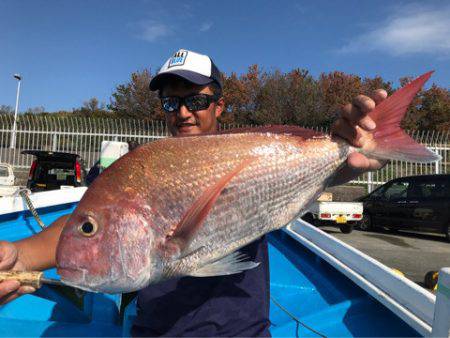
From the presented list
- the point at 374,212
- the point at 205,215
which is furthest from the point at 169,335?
the point at 374,212

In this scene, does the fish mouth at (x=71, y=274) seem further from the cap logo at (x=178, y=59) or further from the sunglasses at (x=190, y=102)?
the cap logo at (x=178, y=59)

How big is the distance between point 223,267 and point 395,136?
0.89 meters

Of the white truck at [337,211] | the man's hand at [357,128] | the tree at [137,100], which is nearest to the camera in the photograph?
the man's hand at [357,128]

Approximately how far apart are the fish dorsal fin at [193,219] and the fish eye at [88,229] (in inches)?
9.3

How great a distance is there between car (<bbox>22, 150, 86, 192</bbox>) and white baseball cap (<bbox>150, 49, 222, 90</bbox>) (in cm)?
888

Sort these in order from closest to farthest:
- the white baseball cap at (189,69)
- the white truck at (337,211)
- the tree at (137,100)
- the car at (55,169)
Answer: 1. the white baseball cap at (189,69)
2. the car at (55,169)
3. the white truck at (337,211)
4. the tree at (137,100)

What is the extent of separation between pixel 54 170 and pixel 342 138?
10.3 meters

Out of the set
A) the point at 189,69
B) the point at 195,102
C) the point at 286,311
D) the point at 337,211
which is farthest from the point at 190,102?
the point at 337,211

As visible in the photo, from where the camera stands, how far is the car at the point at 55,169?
10359 mm

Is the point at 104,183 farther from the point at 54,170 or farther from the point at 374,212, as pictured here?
the point at 374,212

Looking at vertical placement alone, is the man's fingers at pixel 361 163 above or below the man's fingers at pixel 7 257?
above

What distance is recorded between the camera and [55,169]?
10.6 m

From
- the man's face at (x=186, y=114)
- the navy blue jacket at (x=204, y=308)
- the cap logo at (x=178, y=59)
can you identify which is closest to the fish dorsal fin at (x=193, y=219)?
the navy blue jacket at (x=204, y=308)

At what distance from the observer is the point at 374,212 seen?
13.6 metres
